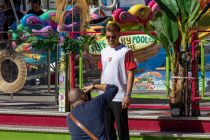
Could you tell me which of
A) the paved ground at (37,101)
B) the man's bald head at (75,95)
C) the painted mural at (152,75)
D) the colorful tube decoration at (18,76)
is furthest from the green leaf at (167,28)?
the painted mural at (152,75)

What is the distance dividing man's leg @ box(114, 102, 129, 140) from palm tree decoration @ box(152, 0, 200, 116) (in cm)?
128

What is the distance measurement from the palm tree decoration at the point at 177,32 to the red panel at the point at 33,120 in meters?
1.71

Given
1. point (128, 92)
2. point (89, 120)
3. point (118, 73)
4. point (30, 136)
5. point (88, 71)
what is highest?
point (118, 73)

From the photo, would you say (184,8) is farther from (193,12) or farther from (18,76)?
(18,76)

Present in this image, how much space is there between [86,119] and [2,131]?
355 cm

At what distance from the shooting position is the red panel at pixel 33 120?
29.0 feet

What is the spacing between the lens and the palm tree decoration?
8305mm

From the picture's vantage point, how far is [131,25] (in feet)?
41.6

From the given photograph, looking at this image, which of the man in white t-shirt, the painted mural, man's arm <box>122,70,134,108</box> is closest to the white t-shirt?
the man in white t-shirt

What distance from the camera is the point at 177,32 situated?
8.38m

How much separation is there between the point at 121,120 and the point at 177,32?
182cm

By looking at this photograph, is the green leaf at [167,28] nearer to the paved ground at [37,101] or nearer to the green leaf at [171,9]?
the green leaf at [171,9]

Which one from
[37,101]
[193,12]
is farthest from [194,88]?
[37,101]

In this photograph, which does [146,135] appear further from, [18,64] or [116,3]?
[116,3]
